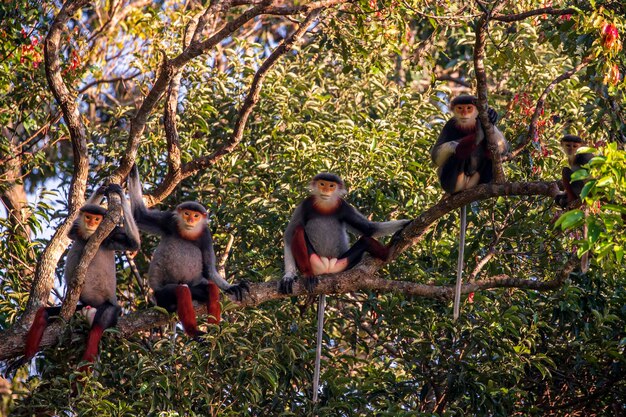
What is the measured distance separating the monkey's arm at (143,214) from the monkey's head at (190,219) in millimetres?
90

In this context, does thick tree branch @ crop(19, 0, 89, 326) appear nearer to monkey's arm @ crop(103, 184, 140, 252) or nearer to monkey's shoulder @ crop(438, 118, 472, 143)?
monkey's arm @ crop(103, 184, 140, 252)

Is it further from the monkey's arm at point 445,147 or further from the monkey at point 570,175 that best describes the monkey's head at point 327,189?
the monkey at point 570,175

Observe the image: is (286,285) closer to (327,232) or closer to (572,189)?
(327,232)

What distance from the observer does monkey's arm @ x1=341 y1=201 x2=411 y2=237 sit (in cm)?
588

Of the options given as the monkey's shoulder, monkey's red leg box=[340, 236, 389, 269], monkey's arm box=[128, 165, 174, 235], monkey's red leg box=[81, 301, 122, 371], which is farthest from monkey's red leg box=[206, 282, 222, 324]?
the monkey's shoulder

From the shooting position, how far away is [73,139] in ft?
17.6

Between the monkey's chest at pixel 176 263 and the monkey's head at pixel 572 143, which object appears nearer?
the monkey's head at pixel 572 143

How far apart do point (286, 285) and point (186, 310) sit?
0.55 meters

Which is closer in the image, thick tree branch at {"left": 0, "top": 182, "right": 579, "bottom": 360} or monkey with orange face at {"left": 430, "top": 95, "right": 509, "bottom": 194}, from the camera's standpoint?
thick tree branch at {"left": 0, "top": 182, "right": 579, "bottom": 360}

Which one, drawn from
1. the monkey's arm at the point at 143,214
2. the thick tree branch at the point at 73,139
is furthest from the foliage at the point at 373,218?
the monkey's arm at the point at 143,214

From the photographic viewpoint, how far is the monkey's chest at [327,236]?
617 centimetres

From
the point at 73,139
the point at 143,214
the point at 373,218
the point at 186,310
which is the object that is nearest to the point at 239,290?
the point at 186,310

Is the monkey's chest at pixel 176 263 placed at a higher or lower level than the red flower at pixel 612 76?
lower

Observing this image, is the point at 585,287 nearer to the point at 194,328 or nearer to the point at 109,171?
the point at 194,328
